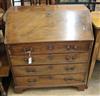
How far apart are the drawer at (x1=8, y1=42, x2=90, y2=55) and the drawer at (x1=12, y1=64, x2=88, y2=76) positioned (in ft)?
0.69

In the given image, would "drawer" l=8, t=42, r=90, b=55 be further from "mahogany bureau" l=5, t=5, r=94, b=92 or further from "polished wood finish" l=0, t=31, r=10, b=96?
"polished wood finish" l=0, t=31, r=10, b=96

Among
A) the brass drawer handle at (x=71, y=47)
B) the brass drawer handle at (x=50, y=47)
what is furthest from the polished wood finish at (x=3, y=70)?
the brass drawer handle at (x=71, y=47)

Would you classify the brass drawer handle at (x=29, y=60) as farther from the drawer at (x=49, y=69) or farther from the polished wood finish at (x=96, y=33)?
the polished wood finish at (x=96, y=33)

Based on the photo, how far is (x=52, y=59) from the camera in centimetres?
185

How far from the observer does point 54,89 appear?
218 centimetres

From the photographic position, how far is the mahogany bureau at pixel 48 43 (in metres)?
1.71

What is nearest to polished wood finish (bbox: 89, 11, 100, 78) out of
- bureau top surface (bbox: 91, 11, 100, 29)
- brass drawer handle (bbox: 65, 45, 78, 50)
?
bureau top surface (bbox: 91, 11, 100, 29)

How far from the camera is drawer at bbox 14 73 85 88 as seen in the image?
200 centimetres

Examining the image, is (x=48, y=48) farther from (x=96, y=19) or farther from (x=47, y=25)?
(x=96, y=19)

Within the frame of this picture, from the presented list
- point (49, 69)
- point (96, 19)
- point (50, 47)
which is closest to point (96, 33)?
point (96, 19)

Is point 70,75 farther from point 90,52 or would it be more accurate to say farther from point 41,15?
point 41,15

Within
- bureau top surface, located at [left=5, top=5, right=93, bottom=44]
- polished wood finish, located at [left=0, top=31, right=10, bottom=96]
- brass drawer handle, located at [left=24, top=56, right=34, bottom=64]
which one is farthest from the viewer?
polished wood finish, located at [left=0, top=31, right=10, bottom=96]

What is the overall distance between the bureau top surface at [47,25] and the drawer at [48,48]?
0.06 m

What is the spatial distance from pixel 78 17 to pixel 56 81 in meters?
0.80
